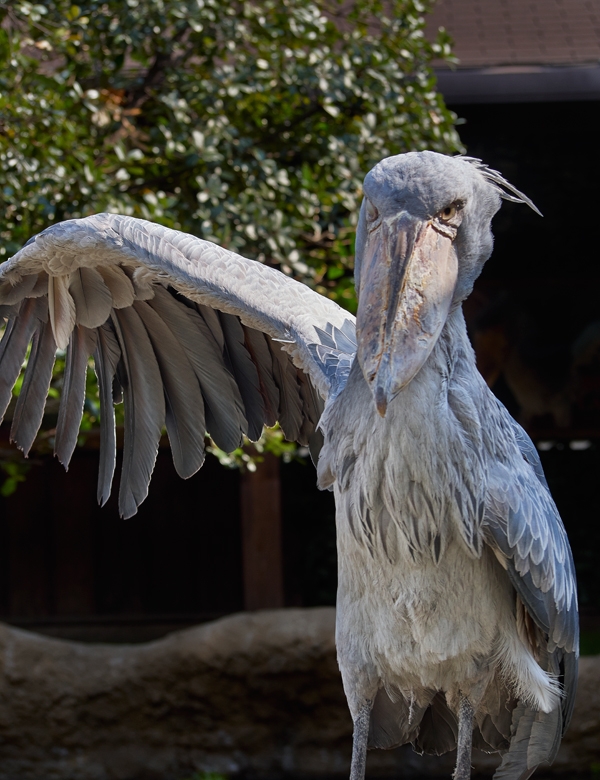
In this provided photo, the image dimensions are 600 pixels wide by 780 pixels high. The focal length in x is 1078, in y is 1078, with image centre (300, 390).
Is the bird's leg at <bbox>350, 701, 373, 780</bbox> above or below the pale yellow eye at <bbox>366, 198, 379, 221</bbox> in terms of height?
below

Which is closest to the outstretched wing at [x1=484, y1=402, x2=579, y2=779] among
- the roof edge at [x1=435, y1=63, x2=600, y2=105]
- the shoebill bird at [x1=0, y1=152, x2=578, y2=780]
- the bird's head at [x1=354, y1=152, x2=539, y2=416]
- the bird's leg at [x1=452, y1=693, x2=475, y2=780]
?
the shoebill bird at [x1=0, y1=152, x2=578, y2=780]

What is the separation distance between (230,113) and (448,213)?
7.66 feet

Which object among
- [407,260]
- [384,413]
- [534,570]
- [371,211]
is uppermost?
[371,211]

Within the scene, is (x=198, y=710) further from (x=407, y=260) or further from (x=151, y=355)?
(x=407, y=260)

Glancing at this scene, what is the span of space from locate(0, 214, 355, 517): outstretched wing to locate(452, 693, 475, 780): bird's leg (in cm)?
79

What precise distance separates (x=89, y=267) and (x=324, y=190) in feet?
5.01

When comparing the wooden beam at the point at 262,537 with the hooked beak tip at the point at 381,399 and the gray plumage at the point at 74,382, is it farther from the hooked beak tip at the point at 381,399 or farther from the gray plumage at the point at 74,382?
the hooked beak tip at the point at 381,399

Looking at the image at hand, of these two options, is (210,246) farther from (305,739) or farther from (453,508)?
(305,739)

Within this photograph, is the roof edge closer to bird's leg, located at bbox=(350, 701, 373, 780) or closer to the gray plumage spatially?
the gray plumage

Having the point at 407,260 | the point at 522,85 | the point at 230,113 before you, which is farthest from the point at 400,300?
the point at 522,85

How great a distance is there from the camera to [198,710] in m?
A: 4.75

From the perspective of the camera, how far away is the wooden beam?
18.5 feet

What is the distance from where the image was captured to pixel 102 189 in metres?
3.48

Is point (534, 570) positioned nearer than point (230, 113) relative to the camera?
Yes
